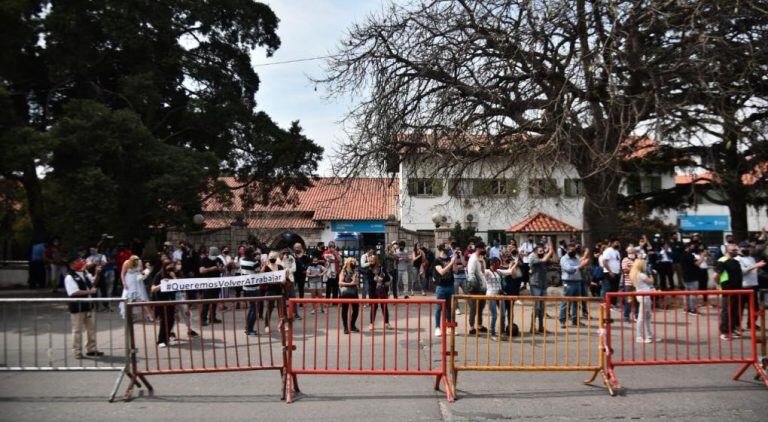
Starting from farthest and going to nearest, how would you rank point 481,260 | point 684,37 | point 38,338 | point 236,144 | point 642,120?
point 236,144
point 642,120
point 684,37
point 481,260
point 38,338

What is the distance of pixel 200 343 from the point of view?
35.8 feet

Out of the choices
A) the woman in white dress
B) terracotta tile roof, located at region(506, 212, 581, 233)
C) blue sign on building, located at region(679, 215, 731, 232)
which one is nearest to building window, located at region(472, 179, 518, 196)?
terracotta tile roof, located at region(506, 212, 581, 233)

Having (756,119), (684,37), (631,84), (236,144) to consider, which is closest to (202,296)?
(236,144)

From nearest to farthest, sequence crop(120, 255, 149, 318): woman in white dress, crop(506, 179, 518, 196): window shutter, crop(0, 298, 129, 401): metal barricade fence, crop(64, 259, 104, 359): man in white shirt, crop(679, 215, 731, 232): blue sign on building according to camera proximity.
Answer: crop(0, 298, 129, 401): metal barricade fence < crop(64, 259, 104, 359): man in white shirt < crop(120, 255, 149, 318): woman in white dress < crop(506, 179, 518, 196): window shutter < crop(679, 215, 731, 232): blue sign on building

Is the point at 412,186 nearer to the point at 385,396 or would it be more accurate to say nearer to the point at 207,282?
the point at 207,282

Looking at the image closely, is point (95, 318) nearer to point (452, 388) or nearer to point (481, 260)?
point (452, 388)

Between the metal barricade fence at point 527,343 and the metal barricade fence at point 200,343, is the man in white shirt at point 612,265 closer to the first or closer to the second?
the metal barricade fence at point 527,343

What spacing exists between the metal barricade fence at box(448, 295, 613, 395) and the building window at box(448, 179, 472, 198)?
6.41 meters

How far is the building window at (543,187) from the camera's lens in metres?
16.6

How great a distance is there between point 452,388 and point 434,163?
11.7 meters

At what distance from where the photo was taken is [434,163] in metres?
18.3

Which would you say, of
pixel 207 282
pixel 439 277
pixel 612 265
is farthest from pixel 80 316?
pixel 612 265

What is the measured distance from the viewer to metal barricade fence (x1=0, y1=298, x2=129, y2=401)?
25.7ft

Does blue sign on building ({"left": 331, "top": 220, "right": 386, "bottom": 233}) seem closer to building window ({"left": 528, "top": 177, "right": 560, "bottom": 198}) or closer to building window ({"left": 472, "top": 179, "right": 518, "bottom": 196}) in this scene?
building window ({"left": 472, "top": 179, "right": 518, "bottom": 196})
